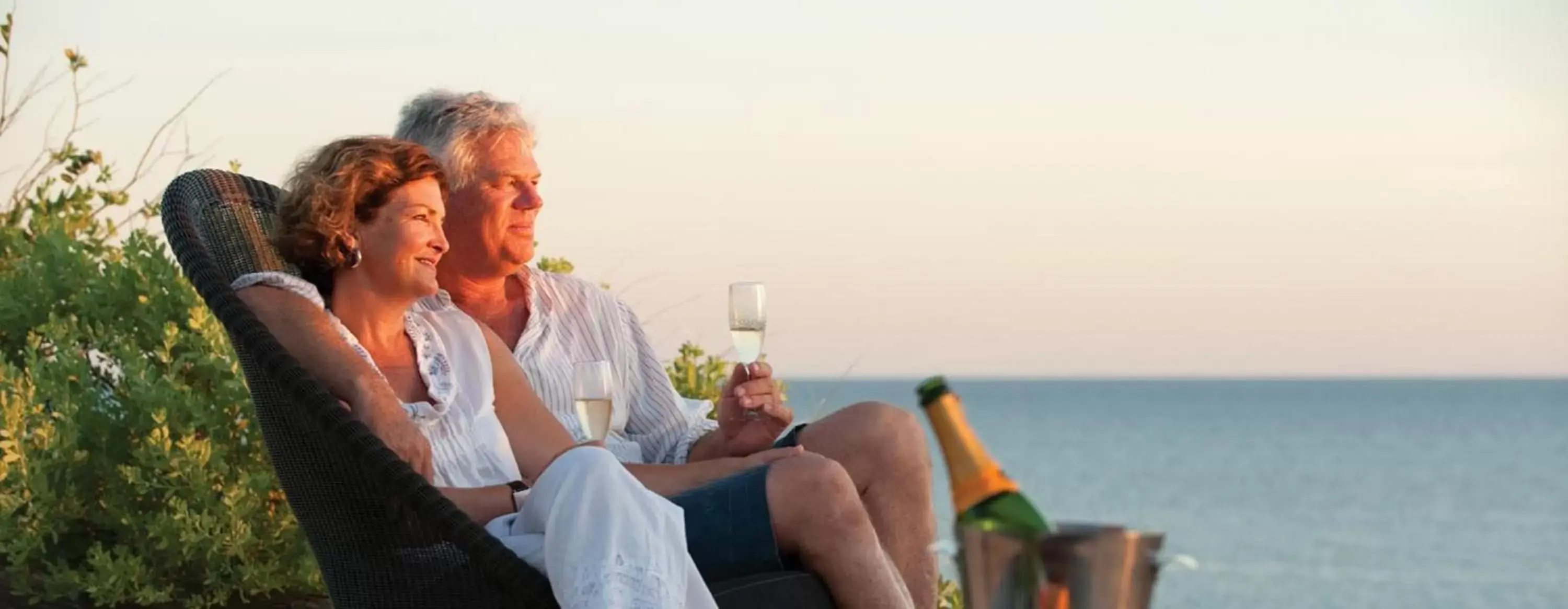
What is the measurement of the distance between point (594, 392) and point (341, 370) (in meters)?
0.46

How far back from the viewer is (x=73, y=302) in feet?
16.6

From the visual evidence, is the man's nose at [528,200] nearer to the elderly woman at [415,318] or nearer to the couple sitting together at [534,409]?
the couple sitting together at [534,409]

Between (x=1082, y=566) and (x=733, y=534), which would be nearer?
(x=1082, y=566)

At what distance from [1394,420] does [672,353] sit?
162ft

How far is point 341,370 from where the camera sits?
2883 mm

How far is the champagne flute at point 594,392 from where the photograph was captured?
316 centimetres

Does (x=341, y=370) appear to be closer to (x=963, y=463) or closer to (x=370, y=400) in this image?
(x=370, y=400)

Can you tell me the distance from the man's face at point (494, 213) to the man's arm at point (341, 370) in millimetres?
672

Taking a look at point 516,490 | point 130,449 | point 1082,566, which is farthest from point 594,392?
point 130,449

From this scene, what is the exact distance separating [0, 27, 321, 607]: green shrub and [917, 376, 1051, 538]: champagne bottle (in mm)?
3479

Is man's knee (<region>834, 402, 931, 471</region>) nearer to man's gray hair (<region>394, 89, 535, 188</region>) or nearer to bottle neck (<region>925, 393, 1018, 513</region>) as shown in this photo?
man's gray hair (<region>394, 89, 535, 188</region>)

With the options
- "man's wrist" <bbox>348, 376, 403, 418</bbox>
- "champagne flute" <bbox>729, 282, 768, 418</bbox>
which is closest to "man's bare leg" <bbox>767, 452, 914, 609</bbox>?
"champagne flute" <bbox>729, 282, 768, 418</bbox>

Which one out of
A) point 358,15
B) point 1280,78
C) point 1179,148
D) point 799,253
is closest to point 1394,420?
point 1280,78

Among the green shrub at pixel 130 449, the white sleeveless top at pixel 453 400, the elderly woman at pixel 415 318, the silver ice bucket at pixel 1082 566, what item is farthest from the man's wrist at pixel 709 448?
the silver ice bucket at pixel 1082 566
